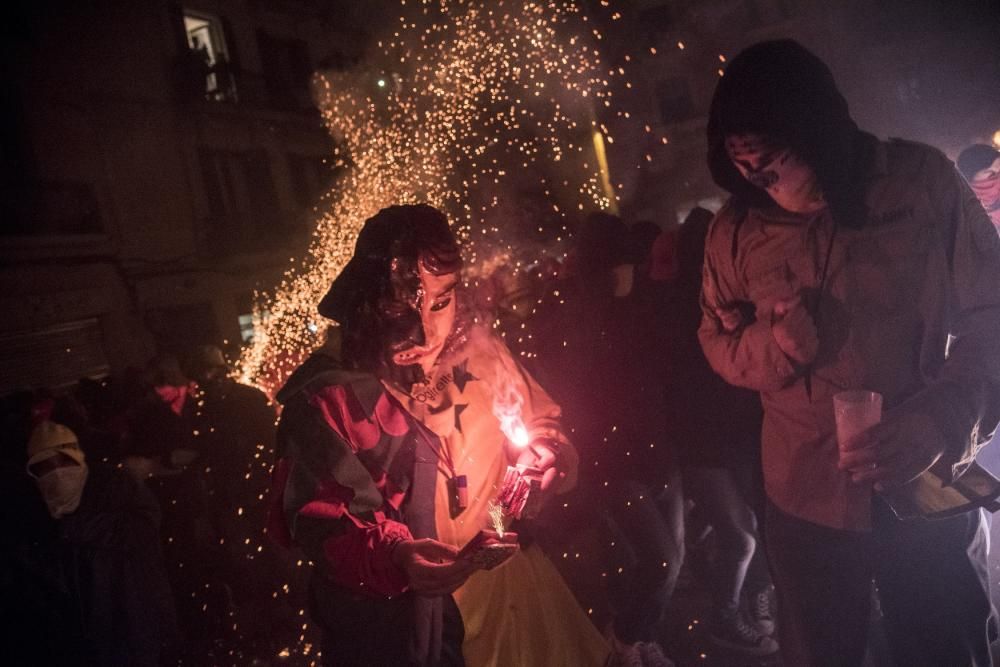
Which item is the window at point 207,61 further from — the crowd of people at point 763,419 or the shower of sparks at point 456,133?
the crowd of people at point 763,419

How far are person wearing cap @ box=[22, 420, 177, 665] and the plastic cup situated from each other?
4.47 m

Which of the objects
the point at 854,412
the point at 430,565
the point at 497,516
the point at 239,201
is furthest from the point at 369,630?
the point at 239,201

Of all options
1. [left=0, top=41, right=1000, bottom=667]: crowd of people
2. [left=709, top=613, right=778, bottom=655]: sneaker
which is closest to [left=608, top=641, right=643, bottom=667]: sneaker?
[left=709, top=613, right=778, bottom=655]: sneaker

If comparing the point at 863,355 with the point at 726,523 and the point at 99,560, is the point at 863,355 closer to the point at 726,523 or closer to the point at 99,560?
the point at 726,523

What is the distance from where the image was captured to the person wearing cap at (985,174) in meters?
4.54

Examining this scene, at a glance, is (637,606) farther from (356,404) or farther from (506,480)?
(356,404)

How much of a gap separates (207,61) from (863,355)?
21.9 meters

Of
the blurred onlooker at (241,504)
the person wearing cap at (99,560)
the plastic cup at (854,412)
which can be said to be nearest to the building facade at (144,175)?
the blurred onlooker at (241,504)

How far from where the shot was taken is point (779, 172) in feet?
6.91

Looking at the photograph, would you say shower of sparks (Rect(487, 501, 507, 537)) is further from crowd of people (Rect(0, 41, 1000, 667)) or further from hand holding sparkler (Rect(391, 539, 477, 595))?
hand holding sparkler (Rect(391, 539, 477, 595))

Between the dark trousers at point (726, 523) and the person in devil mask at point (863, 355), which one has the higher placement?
the person in devil mask at point (863, 355)

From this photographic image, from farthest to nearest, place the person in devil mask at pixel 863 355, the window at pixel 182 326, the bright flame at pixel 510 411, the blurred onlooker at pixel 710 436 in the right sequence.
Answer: the window at pixel 182 326 → the blurred onlooker at pixel 710 436 → the bright flame at pixel 510 411 → the person in devil mask at pixel 863 355

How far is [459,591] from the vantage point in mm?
2215

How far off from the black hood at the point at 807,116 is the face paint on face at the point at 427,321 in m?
1.09
